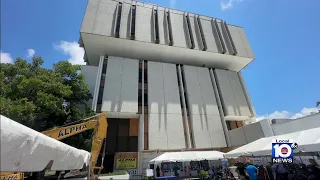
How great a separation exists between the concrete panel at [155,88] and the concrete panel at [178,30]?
3.83 m

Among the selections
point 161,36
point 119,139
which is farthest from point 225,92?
point 119,139

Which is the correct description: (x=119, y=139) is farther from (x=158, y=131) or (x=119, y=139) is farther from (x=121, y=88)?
(x=121, y=88)

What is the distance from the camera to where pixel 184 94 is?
2423cm

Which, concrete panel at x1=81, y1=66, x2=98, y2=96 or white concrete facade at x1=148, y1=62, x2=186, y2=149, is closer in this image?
white concrete facade at x1=148, y1=62, x2=186, y2=149

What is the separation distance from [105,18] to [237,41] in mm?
19419

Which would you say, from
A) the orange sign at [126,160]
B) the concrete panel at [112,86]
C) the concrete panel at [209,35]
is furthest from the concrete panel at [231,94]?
the concrete panel at [112,86]

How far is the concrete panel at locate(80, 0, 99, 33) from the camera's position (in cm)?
2106

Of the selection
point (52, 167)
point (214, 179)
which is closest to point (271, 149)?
point (214, 179)

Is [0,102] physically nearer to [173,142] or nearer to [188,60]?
[173,142]

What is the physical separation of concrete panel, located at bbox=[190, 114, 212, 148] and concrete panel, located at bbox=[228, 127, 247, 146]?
9.07 feet

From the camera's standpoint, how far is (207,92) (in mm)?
24625

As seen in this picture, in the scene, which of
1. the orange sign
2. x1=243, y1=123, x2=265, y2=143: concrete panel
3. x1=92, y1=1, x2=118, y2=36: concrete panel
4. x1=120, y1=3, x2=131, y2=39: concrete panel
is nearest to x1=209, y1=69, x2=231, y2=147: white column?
x1=243, y1=123, x2=265, y2=143: concrete panel

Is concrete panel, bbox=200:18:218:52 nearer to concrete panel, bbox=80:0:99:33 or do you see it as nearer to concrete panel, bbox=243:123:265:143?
concrete panel, bbox=243:123:265:143

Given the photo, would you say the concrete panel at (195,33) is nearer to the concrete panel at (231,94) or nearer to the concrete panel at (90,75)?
the concrete panel at (231,94)
